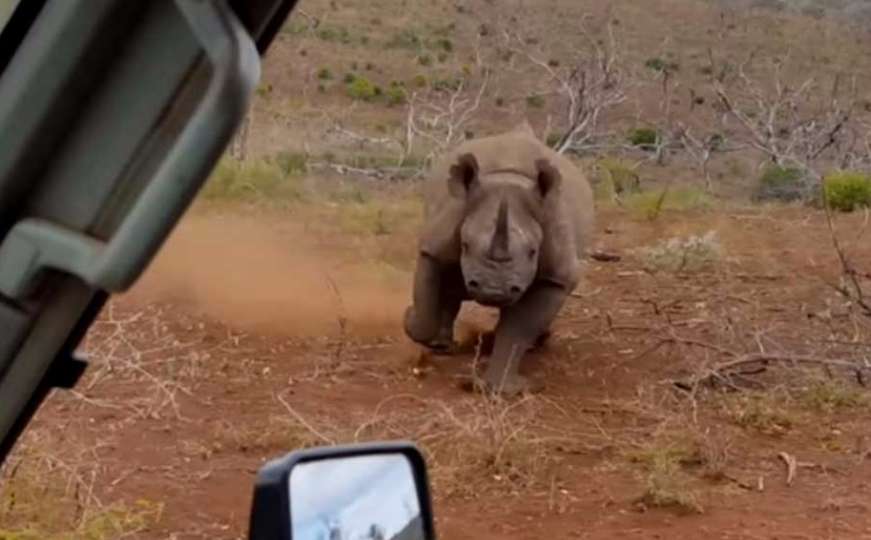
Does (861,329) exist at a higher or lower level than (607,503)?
higher

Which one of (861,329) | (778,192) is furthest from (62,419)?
(778,192)

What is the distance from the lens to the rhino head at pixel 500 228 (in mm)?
7707

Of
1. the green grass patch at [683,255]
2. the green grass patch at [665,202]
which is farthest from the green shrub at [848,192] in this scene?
the green grass patch at [683,255]

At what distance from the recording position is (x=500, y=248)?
25.2 feet

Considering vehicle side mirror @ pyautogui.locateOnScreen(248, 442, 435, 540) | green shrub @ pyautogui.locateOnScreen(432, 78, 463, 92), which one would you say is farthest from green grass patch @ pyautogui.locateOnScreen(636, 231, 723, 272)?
vehicle side mirror @ pyautogui.locateOnScreen(248, 442, 435, 540)

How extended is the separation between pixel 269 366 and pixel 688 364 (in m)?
1.98

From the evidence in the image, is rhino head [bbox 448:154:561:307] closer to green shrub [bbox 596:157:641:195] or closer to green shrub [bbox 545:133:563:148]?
green shrub [bbox 545:133:563:148]

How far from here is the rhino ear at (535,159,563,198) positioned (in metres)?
7.93

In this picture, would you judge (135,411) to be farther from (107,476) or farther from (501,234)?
(501,234)

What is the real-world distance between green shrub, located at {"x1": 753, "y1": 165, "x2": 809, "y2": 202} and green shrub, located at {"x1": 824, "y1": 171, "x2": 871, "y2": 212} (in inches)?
49.0

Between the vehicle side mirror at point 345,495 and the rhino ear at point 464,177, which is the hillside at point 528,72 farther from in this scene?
the vehicle side mirror at point 345,495

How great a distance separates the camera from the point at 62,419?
6781 millimetres

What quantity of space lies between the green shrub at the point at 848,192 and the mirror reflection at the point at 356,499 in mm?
11915

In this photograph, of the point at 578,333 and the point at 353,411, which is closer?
the point at 353,411
